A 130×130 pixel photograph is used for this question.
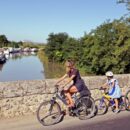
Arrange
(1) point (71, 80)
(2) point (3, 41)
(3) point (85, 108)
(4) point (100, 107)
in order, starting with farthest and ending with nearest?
(2) point (3, 41) → (4) point (100, 107) → (3) point (85, 108) → (1) point (71, 80)

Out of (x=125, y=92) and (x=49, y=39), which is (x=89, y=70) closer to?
(x=125, y=92)

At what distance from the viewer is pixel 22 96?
9.38 m

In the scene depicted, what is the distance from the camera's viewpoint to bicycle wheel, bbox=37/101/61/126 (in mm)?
8622

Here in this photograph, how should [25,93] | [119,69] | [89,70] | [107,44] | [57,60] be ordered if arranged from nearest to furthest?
[25,93], [119,69], [107,44], [89,70], [57,60]

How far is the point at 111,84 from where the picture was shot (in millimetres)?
9984

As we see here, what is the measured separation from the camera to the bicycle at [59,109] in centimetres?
865

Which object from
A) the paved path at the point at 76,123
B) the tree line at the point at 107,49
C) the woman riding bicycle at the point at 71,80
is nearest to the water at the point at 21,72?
the tree line at the point at 107,49

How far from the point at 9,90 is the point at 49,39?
83.9 meters

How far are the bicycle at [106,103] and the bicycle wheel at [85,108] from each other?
310 mm

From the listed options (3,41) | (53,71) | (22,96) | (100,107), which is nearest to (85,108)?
(100,107)

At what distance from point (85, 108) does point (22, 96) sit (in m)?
1.74

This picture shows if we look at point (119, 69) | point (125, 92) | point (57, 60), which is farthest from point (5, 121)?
point (57, 60)

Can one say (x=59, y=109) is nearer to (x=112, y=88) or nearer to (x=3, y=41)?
(x=112, y=88)

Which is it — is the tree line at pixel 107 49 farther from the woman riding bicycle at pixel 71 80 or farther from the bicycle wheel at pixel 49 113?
the bicycle wheel at pixel 49 113
